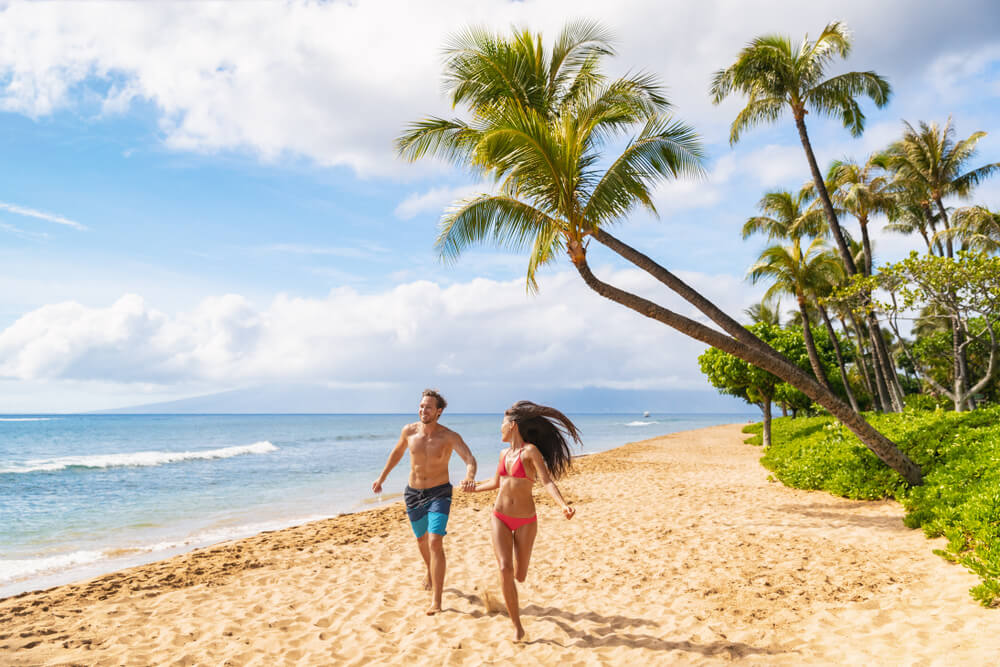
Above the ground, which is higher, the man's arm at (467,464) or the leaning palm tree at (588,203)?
the leaning palm tree at (588,203)

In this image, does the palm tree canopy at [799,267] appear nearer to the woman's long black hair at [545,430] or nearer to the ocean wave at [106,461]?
the woman's long black hair at [545,430]

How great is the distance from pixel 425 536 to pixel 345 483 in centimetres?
1484

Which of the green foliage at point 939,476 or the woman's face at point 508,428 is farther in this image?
the green foliage at point 939,476

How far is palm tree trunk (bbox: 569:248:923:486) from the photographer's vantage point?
341 inches

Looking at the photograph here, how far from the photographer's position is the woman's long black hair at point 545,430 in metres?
4.79

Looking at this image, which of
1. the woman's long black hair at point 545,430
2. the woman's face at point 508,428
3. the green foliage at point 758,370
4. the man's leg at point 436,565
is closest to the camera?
the woman's face at point 508,428

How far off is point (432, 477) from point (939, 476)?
25.5 feet

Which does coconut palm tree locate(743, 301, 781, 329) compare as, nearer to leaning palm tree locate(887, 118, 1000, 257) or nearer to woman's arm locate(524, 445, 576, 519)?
leaning palm tree locate(887, 118, 1000, 257)

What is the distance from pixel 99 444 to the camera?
49219 mm

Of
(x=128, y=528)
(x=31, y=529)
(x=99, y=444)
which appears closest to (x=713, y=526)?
(x=128, y=528)

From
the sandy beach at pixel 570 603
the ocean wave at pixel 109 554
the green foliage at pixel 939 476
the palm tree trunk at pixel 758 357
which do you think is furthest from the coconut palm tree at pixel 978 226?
the ocean wave at pixel 109 554

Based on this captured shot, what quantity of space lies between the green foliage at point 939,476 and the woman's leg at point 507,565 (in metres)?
4.00

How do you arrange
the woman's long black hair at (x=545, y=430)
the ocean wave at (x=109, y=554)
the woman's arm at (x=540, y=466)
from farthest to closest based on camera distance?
the ocean wave at (x=109, y=554) < the woman's long black hair at (x=545, y=430) < the woman's arm at (x=540, y=466)

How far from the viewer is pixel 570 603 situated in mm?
5570
